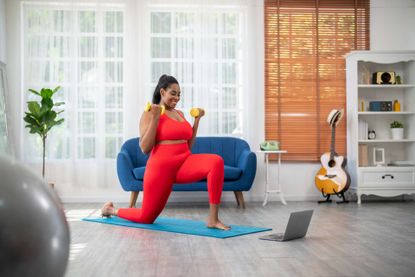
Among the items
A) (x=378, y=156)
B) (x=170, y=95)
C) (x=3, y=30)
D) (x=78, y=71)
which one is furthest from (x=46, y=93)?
(x=378, y=156)

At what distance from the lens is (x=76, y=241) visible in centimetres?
364

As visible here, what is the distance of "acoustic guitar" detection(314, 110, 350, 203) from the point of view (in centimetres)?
644

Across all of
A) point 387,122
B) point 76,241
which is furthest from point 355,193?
point 76,241

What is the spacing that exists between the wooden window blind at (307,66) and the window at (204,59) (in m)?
0.42

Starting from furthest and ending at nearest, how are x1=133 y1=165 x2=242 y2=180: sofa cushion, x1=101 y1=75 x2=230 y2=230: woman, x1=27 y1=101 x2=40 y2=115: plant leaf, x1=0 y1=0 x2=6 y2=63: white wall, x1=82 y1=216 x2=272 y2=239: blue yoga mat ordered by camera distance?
1. x1=0 y1=0 x2=6 y2=63: white wall
2. x1=27 y1=101 x2=40 y2=115: plant leaf
3. x1=133 y1=165 x2=242 y2=180: sofa cushion
4. x1=101 y1=75 x2=230 y2=230: woman
5. x1=82 y1=216 x2=272 y2=239: blue yoga mat

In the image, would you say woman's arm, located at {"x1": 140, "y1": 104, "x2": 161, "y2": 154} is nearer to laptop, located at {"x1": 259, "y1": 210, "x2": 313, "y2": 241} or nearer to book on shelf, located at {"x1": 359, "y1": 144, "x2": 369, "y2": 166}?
laptop, located at {"x1": 259, "y1": 210, "x2": 313, "y2": 241}

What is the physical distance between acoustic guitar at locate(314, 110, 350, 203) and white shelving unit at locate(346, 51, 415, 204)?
0.68 feet

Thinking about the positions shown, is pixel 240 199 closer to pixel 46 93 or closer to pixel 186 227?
pixel 186 227

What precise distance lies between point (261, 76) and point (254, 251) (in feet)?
13.3

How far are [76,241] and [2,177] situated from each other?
6.96 ft

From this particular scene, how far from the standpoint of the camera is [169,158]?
4.07 meters

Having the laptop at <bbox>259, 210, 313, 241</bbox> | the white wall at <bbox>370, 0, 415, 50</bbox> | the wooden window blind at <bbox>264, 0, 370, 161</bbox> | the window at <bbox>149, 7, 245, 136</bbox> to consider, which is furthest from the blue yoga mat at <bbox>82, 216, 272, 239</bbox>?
the white wall at <bbox>370, 0, 415, 50</bbox>

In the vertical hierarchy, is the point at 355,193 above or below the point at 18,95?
below

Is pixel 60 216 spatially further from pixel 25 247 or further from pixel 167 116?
pixel 167 116
